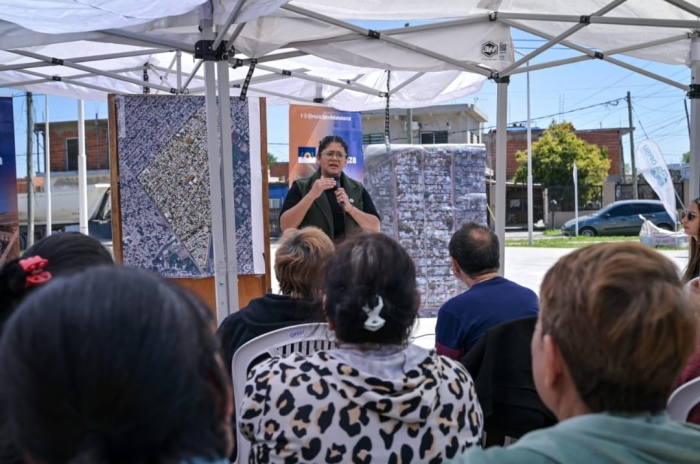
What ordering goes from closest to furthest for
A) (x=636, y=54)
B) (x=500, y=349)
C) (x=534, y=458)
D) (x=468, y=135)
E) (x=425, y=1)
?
(x=534, y=458)
(x=500, y=349)
(x=425, y=1)
(x=636, y=54)
(x=468, y=135)

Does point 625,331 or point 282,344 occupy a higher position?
point 625,331

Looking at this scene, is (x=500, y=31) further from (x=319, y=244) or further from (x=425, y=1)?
(x=319, y=244)

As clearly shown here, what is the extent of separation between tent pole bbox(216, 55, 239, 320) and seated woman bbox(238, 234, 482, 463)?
6.89ft

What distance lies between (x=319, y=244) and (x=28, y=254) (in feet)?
4.02

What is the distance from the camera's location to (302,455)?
1491mm

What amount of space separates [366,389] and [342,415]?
0.08 m

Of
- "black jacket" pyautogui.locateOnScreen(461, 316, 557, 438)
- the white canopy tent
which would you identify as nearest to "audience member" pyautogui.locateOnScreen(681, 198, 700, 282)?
the white canopy tent

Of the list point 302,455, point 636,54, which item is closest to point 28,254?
point 302,455

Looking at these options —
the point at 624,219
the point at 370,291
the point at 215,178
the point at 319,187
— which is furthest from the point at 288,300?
the point at 624,219

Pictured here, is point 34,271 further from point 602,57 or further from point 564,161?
point 564,161

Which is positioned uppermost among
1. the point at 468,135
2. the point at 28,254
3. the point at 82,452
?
the point at 468,135

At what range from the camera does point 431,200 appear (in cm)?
636

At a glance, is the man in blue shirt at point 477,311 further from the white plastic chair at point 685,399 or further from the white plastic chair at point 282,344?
the white plastic chair at point 685,399

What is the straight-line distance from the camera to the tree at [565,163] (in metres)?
30.5
